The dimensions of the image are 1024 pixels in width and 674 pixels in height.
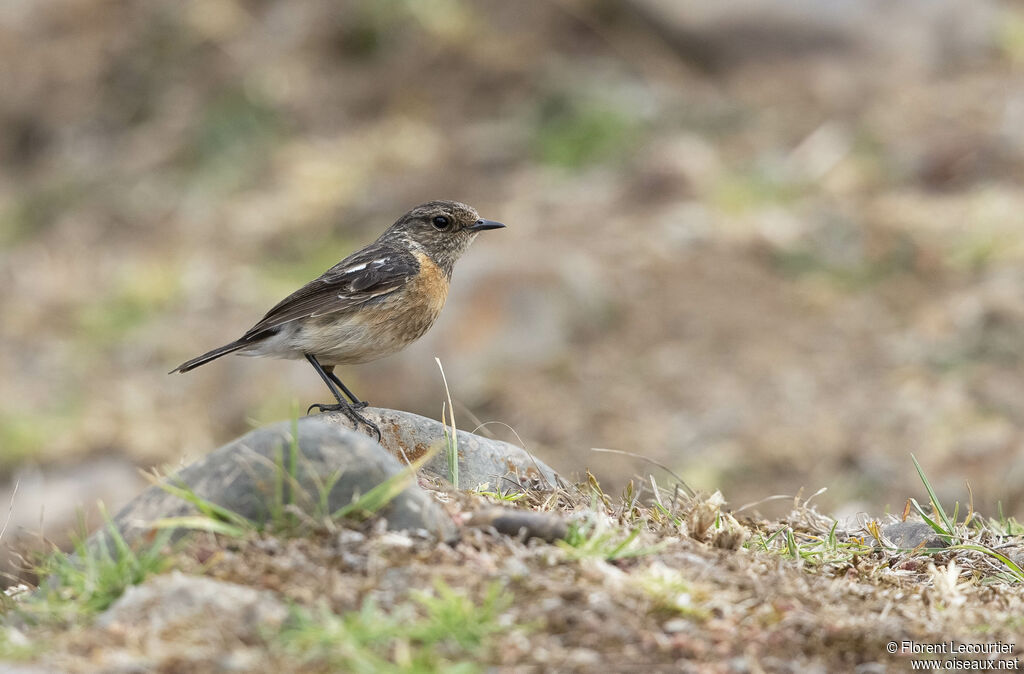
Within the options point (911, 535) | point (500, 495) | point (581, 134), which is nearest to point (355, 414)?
point (500, 495)

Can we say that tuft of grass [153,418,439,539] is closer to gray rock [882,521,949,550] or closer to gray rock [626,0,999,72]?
gray rock [882,521,949,550]

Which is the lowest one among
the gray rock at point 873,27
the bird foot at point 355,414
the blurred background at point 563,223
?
the bird foot at point 355,414

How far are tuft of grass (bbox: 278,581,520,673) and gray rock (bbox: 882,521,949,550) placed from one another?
2.52 meters

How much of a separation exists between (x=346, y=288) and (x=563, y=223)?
6.87 m

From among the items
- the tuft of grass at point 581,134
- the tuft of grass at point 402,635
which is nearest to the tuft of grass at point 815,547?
the tuft of grass at point 402,635

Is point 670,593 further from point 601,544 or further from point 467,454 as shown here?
point 467,454

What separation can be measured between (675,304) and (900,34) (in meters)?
5.75

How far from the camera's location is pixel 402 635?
11.0 ft

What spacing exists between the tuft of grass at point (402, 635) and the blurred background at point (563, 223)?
6.07 meters

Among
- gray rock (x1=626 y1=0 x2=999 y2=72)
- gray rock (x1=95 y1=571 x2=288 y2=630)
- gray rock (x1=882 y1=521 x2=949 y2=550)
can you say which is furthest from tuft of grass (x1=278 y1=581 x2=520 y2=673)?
gray rock (x1=626 y1=0 x2=999 y2=72)

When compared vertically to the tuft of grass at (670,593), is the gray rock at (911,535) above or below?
above

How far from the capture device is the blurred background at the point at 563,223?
34.2 ft

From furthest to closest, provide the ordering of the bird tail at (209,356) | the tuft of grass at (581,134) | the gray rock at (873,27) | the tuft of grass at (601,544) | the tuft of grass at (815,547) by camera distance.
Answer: the gray rock at (873,27) < the tuft of grass at (581,134) < the bird tail at (209,356) < the tuft of grass at (815,547) < the tuft of grass at (601,544)

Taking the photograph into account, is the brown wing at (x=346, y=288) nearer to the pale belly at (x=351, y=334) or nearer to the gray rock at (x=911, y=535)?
the pale belly at (x=351, y=334)
